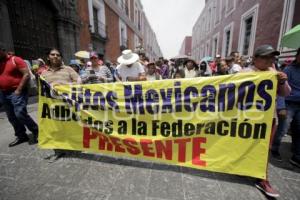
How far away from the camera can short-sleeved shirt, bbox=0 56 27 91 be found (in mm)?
2889

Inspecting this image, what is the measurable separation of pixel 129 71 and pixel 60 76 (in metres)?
1.40

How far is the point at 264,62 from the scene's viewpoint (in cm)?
197

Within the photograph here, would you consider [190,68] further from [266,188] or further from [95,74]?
[266,188]

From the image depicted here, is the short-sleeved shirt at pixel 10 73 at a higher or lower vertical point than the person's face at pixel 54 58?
lower

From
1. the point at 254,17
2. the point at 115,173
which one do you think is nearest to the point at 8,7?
the point at 115,173

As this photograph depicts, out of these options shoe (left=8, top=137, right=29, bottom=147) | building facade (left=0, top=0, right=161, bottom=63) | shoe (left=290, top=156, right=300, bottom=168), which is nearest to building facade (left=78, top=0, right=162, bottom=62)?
building facade (left=0, top=0, right=161, bottom=63)

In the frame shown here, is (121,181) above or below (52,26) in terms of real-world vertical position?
below

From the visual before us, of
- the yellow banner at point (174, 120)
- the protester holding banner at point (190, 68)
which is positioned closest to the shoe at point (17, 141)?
the yellow banner at point (174, 120)

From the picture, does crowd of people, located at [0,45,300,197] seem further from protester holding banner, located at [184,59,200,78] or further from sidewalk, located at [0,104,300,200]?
protester holding banner, located at [184,59,200,78]

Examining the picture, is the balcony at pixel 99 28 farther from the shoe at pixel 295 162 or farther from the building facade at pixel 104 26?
the shoe at pixel 295 162

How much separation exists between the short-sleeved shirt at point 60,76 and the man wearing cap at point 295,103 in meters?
3.37

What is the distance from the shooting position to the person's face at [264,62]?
1923mm

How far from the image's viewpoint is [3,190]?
2082 millimetres

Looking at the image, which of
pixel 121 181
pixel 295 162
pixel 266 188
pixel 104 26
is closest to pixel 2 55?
pixel 121 181
